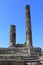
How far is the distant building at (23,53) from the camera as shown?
2052 cm

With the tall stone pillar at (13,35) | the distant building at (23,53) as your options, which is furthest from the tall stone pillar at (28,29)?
the tall stone pillar at (13,35)

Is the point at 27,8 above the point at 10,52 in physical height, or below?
above

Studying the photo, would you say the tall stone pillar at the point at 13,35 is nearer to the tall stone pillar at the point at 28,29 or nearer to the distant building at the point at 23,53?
the distant building at the point at 23,53


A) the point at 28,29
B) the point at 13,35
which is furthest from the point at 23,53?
the point at 13,35

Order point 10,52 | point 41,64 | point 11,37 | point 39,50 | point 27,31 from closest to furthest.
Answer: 1. point 41,64
2. point 10,52
3. point 39,50
4. point 27,31
5. point 11,37

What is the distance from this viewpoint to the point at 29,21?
1361 inches

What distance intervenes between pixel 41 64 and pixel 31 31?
1449 centimetres

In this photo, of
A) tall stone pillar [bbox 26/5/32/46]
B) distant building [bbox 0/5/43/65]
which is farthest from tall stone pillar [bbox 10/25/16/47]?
tall stone pillar [bbox 26/5/32/46]

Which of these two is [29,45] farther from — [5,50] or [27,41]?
[5,50]

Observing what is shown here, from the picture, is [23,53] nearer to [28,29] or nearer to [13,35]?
[28,29]

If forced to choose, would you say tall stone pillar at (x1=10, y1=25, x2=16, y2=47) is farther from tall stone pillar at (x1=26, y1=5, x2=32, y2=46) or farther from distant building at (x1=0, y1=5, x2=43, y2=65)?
tall stone pillar at (x1=26, y1=5, x2=32, y2=46)

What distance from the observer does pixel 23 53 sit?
96.0 ft

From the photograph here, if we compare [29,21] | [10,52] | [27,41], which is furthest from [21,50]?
[29,21]

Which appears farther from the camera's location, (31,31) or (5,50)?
(31,31)
